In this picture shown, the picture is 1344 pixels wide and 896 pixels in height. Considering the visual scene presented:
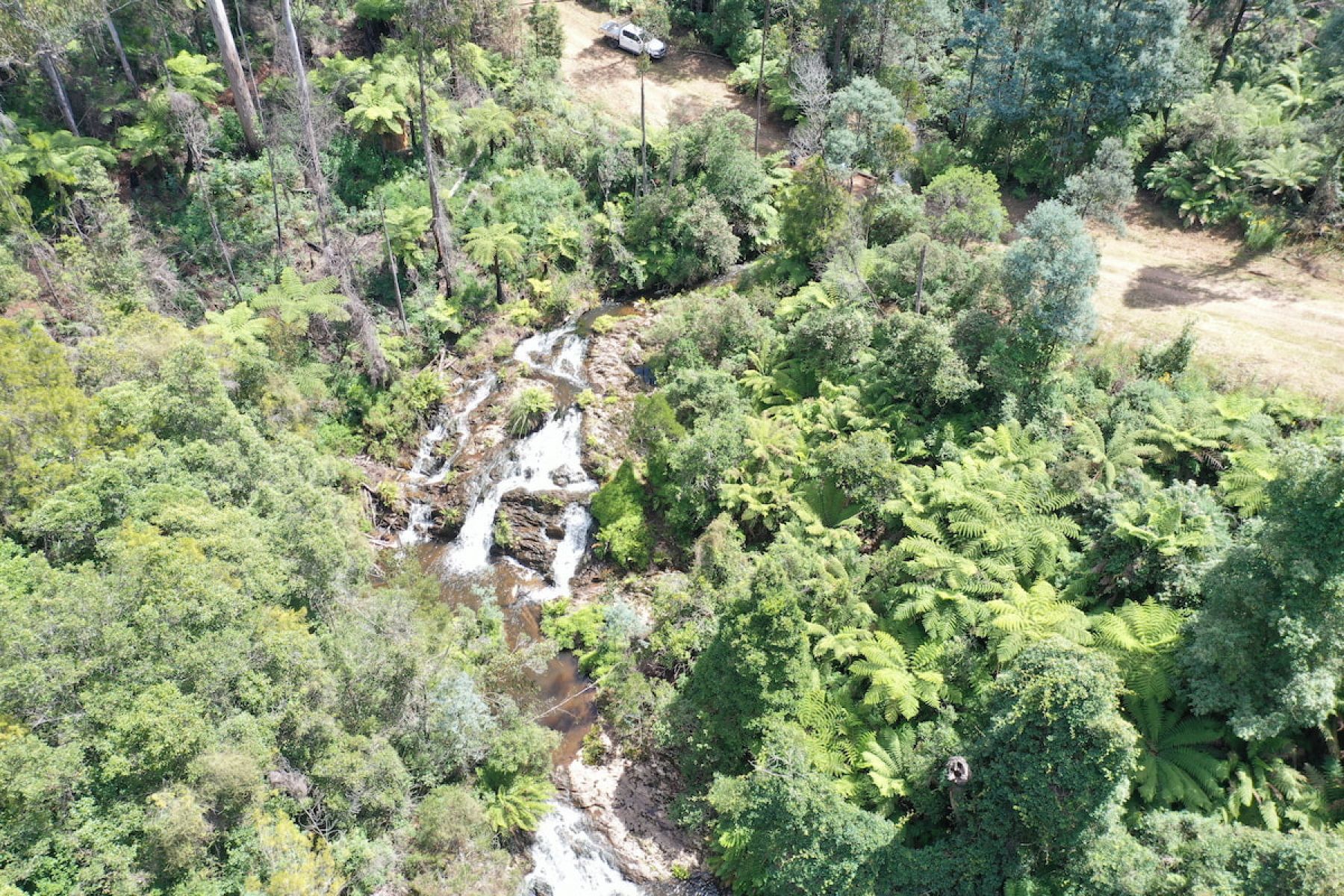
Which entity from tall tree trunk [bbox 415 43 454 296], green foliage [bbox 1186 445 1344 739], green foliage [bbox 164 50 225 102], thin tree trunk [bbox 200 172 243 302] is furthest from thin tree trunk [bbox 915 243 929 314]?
green foliage [bbox 164 50 225 102]

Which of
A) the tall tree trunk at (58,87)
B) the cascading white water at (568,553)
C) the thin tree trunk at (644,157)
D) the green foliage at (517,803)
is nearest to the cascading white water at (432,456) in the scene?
the cascading white water at (568,553)

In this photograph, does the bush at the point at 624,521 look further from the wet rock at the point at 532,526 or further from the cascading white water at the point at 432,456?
the cascading white water at the point at 432,456

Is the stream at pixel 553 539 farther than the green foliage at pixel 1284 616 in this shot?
Yes

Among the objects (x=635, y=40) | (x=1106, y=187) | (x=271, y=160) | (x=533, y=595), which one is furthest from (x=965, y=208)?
(x=271, y=160)

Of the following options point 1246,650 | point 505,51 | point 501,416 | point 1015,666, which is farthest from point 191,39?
point 1246,650

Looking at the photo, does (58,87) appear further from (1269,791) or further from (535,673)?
(1269,791)

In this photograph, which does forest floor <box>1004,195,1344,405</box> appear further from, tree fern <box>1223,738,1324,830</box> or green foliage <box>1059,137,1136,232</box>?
tree fern <box>1223,738,1324,830</box>
